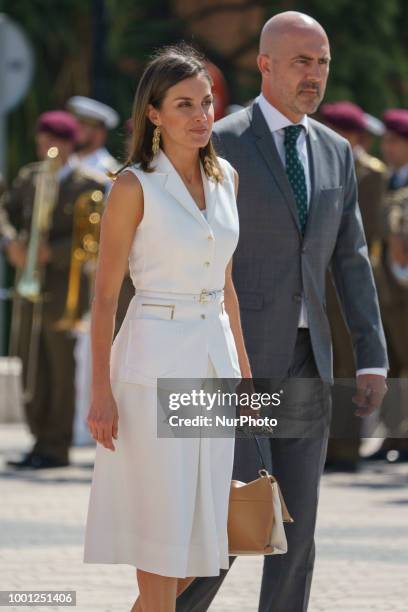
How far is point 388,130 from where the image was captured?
42.4 ft

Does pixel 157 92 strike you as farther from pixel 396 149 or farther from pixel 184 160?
pixel 396 149

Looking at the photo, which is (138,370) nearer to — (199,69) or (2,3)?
(199,69)

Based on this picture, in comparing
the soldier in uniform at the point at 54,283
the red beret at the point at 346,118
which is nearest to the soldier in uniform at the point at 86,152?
the soldier in uniform at the point at 54,283

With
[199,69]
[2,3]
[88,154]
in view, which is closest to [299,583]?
[199,69]

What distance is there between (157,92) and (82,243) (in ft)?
23.1

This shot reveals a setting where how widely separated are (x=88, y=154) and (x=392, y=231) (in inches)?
89.3

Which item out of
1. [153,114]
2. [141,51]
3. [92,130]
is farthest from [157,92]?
[141,51]

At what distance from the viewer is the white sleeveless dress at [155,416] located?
18.3 ft

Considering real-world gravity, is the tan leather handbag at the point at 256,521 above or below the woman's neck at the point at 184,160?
below

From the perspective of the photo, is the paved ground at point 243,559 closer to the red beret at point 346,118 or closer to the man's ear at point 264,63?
the man's ear at point 264,63

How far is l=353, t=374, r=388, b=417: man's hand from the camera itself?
6.39 m

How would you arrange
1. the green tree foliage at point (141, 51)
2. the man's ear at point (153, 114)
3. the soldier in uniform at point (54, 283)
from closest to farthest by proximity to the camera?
1. the man's ear at point (153, 114)
2. the soldier in uniform at point (54, 283)
3. the green tree foliage at point (141, 51)

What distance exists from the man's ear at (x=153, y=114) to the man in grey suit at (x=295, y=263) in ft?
2.14

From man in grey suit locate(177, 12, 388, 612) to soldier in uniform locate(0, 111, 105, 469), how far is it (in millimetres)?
6265
